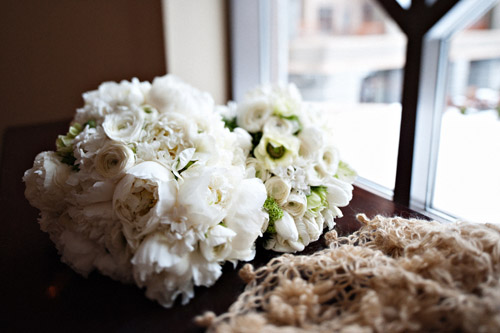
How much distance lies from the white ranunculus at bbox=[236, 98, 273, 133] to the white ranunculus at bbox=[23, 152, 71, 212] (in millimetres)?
419

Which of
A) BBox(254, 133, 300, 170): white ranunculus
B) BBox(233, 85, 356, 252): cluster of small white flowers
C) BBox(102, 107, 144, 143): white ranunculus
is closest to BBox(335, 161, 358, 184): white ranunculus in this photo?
BBox(233, 85, 356, 252): cluster of small white flowers

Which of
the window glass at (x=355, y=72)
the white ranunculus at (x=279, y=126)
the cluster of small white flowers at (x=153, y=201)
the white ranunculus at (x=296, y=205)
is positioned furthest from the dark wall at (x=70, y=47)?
the white ranunculus at (x=296, y=205)

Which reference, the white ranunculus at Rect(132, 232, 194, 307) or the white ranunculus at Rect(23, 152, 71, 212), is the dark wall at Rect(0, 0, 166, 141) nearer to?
the white ranunculus at Rect(23, 152, 71, 212)

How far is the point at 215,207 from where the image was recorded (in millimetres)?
617

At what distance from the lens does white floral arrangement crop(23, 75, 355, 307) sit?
1.99ft

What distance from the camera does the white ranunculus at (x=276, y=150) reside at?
32.8 inches

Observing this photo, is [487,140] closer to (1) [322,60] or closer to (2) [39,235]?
(1) [322,60]

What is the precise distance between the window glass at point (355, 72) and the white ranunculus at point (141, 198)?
593 mm

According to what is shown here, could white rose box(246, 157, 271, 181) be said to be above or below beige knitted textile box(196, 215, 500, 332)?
above

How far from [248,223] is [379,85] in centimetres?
97

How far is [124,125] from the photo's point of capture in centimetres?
76

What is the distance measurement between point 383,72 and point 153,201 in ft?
3.50

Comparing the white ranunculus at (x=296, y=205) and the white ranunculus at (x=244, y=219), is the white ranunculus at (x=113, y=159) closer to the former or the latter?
the white ranunculus at (x=244, y=219)

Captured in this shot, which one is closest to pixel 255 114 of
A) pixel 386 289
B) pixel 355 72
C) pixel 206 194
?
pixel 206 194
